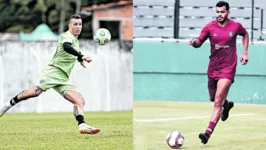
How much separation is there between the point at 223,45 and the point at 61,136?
2.40 m

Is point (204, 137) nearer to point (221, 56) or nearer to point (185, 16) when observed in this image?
point (221, 56)

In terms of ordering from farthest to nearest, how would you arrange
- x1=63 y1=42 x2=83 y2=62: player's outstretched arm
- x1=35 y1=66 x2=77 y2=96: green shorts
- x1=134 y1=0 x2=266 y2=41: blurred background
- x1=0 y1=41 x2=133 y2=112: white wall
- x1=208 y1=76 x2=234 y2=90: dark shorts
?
x1=0 y1=41 x2=133 y2=112: white wall < x1=35 y1=66 x2=77 y2=96: green shorts < x1=63 y1=42 x2=83 y2=62: player's outstretched arm < x1=134 y1=0 x2=266 y2=41: blurred background < x1=208 y1=76 x2=234 y2=90: dark shorts

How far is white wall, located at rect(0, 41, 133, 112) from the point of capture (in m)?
14.7

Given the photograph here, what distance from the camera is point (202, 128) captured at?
728 cm

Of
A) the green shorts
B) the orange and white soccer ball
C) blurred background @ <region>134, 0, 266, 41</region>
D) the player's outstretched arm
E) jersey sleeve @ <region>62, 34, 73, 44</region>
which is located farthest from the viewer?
the green shorts

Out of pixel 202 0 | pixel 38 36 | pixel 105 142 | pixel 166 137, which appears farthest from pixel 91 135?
pixel 38 36

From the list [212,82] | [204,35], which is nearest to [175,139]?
[212,82]

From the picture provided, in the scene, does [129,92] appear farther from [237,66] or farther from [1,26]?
[1,26]

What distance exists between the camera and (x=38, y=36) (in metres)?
29.5

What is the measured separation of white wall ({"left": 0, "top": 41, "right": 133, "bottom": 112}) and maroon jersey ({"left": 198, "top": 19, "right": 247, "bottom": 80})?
7.87m

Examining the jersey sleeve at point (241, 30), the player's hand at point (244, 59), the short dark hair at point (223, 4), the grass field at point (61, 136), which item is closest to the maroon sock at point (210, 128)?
the player's hand at point (244, 59)

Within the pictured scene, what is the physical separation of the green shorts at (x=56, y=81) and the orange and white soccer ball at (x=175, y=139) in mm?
1913

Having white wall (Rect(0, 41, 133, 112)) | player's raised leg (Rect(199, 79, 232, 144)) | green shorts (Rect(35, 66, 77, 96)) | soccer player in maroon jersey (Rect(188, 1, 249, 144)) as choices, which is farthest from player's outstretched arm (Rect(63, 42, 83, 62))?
white wall (Rect(0, 41, 133, 112))

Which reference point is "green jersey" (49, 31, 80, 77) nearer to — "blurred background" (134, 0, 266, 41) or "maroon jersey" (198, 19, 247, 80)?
"blurred background" (134, 0, 266, 41)
